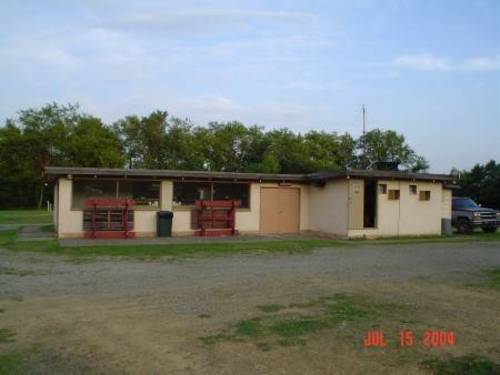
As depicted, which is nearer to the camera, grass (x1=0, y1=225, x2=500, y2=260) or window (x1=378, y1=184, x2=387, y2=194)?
grass (x1=0, y1=225, x2=500, y2=260)

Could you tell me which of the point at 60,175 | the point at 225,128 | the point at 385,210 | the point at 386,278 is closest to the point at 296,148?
the point at 225,128

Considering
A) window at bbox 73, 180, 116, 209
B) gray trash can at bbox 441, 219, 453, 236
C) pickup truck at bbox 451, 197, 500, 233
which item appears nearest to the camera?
window at bbox 73, 180, 116, 209

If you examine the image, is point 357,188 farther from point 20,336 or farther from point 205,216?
point 20,336

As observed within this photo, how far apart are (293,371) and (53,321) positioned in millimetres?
3431

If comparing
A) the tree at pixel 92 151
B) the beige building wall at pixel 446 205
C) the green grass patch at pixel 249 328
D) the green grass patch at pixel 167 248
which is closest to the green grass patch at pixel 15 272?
the green grass patch at pixel 167 248

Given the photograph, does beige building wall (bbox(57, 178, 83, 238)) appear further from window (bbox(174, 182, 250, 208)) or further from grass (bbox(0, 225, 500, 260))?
window (bbox(174, 182, 250, 208))

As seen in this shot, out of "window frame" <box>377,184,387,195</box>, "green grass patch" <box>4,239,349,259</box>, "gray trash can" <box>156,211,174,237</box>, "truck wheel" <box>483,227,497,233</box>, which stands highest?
"window frame" <box>377,184,387,195</box>

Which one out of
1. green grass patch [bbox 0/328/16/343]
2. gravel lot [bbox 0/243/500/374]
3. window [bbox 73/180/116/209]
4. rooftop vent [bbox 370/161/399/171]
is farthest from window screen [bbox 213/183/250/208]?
green grass patch [bbox 0/328/16/343]

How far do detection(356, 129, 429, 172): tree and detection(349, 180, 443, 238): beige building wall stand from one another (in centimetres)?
4321

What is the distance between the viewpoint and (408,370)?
4699 mm

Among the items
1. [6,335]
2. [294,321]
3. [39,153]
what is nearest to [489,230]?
[294,321]

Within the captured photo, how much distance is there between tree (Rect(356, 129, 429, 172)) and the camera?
65.6 metres

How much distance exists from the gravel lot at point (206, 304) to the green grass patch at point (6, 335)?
79 mm

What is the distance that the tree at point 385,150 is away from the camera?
65.6 m
